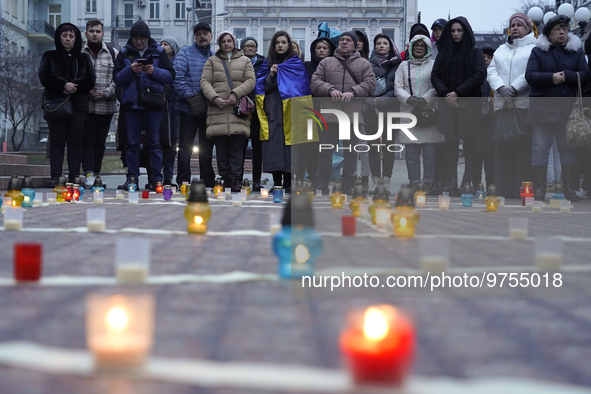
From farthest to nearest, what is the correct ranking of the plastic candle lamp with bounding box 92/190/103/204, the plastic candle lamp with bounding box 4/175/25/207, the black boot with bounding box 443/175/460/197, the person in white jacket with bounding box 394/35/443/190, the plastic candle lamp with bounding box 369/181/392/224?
the black boot with bounding box 443/175/460/197 → the person in white jacket with bounding box 394/35/443/190 → the plastic candle lamp with bounding box 92/190/103/204 → the plastic candle lamp with bounding box 4/175/25/207 → the plastic candle lamp with bounding box 369/181/392/224

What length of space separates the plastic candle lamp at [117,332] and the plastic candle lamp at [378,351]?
0.46 m

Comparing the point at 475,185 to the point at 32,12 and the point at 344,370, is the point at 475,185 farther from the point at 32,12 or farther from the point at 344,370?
the point at 32,12

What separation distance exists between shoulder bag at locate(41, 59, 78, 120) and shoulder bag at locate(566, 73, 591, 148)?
6031 mm

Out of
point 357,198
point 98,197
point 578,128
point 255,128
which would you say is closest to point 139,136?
point 255,128

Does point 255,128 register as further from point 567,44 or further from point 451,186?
point 567,44

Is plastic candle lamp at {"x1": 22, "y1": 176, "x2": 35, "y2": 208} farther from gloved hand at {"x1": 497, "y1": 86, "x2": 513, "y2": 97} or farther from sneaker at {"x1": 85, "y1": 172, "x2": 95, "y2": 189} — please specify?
gloved hand at {"x1": 497, "y1": 86, "x2": 513, "y2": 97}

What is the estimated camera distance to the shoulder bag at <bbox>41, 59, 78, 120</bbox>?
834cm

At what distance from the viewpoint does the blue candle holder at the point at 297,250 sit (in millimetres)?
2443

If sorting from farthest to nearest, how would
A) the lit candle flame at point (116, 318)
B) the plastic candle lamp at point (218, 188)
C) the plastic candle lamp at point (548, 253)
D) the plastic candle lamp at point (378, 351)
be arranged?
1. the plastic candle lamp at point (218, 188)
2. the plastic candle lamp at point (548, 253)
3. the lit candle flame at point (116, 318)
4. the plastic candle lamp at point (378, 351)

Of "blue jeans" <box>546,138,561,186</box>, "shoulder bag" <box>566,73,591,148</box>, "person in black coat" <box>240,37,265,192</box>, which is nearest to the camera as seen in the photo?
"shoulder bag" <box>566,73,591,148</box>

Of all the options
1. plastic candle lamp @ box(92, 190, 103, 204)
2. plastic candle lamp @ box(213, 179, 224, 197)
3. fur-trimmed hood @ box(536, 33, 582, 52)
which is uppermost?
fur-trimmed hood @ box(536, 33, 582, 52)

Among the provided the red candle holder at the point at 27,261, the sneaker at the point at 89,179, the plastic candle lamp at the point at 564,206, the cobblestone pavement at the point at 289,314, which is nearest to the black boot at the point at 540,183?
the plastic candle lamp at the point at 564,206

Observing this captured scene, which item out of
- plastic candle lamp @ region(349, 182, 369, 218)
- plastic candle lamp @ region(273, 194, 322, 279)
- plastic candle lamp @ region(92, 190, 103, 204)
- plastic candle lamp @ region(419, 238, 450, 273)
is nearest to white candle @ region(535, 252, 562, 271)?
plastic candle lamp @ region(419, 238, 450, 273)

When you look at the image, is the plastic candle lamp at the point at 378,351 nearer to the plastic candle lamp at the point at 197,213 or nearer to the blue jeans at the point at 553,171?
the plastic candle lamp at the point at 197,213
